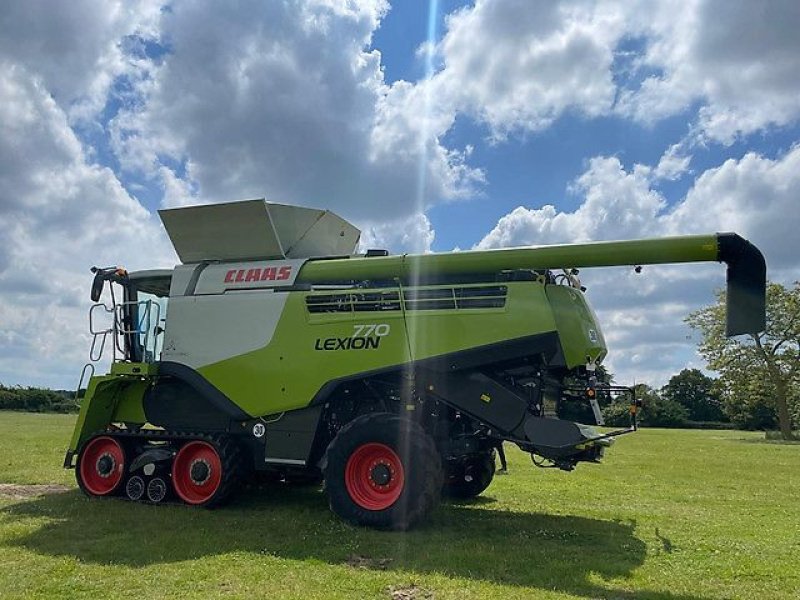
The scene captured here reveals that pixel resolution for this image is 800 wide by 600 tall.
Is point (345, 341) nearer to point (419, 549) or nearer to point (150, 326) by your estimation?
point (419, 549)

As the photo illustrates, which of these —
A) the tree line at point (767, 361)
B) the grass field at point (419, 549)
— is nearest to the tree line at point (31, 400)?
the tree line at point (767, 361)

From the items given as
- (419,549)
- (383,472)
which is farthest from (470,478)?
(419,549)

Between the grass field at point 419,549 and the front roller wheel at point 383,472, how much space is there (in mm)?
264

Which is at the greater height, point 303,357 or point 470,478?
point 303,357

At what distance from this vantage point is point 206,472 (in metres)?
10.7

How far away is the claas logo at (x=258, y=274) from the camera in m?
10.8

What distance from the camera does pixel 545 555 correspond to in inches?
312

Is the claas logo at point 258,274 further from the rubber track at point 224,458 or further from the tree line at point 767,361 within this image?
the tree line at point 767,361

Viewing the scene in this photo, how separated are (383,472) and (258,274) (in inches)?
147

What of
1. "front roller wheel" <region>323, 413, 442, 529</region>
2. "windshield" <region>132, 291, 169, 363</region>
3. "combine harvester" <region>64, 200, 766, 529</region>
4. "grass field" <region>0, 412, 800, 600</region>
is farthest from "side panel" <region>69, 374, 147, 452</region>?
"front roller wheel" <region>323, 413, 442, 529</region>

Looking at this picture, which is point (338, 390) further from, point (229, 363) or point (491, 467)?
point (491, 467)

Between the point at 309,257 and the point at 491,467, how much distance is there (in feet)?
15.2

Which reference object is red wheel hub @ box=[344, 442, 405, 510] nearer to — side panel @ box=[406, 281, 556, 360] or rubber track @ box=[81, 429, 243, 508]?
side panel @ box=[406, 281, 556, 360]

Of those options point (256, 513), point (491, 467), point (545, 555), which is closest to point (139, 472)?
point (256, 513)
